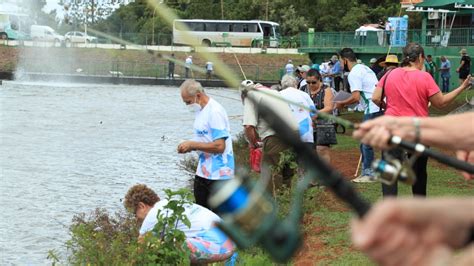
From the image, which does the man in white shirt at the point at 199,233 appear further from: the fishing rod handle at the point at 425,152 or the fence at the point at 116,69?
the fence at the point at 116,69

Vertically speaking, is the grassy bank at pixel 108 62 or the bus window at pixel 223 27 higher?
the bus window at pixel 223 27

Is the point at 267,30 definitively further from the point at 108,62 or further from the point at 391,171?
the point at 391,171

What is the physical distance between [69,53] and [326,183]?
64.8m

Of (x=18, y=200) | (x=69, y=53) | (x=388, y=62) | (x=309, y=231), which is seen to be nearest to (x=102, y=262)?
(x=309, y=231)

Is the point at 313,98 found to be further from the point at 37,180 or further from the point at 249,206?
the point at 249,206

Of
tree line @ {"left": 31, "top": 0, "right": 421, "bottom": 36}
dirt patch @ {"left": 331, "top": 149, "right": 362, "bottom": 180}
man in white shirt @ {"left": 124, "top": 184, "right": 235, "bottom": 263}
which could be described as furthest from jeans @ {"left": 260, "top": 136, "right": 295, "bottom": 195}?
tree line @ {"left": 31, "top": 0, "right": 421, "bottom": 36}

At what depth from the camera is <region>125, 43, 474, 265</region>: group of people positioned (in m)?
1.75

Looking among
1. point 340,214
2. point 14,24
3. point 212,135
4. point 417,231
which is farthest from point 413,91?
point 14,24

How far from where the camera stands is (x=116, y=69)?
6353 centimetres

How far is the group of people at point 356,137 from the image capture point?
1.75 metres

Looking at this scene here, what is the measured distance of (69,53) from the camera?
6588 cm

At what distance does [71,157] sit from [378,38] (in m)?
23.2

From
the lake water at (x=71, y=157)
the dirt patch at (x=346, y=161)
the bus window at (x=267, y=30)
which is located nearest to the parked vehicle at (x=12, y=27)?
the lake water at (x=71, y=157)

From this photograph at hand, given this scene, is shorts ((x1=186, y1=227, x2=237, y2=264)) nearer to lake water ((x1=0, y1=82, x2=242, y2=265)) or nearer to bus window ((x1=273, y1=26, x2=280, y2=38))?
lake water ((x1=0, y1=82, x2=242, y2=265))
